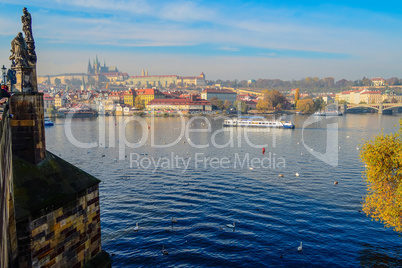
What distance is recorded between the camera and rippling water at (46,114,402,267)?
1997 centimetres

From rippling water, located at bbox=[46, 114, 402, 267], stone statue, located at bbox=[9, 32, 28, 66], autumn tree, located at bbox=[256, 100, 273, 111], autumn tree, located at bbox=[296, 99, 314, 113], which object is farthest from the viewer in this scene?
autumn tree, located at bbox=[256, 100, 273, 111]

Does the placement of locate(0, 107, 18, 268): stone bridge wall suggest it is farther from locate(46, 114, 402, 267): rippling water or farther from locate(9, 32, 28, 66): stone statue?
locate(46, 114, 402, 267): rippling water

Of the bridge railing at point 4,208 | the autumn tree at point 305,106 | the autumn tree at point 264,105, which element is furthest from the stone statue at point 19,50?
the autumn tree at point 305,106

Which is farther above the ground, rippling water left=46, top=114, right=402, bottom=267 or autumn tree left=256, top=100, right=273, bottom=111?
autumn tree left=256, top=100, right=273, bottom=111

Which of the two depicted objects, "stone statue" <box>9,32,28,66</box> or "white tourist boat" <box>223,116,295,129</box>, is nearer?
"stone statue" <box>9,32,28,66</box>

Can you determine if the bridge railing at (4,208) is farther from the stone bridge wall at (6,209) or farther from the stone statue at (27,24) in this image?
the stone statue at (27,24)

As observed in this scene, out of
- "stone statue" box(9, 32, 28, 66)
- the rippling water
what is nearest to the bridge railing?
"stone statue" box(9, 32, 28, 66)

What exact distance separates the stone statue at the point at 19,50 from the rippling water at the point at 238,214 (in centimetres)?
1251

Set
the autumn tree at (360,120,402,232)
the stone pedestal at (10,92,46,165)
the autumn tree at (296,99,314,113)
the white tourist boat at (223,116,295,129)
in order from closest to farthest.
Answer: the stone pedestal at (10,92,46,165), the autumn tree at (360,120,402,232), the white tourist boat at (223,116,295,129), the autumn tree at (296,99,314,113)

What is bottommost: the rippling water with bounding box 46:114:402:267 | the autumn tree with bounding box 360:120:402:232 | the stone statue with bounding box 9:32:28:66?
the rippling water with bounding box 46:114:402:267

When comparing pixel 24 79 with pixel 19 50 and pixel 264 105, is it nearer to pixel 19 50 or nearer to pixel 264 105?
pixel 19 50

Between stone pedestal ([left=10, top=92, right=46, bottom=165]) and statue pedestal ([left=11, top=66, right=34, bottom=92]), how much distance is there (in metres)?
0.19

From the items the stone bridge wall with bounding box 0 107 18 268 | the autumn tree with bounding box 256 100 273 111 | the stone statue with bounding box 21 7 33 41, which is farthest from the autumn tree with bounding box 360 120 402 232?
the autumn tree with bounding box 256 100 273 111

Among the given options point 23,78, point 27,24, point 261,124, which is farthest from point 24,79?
point 261,124
